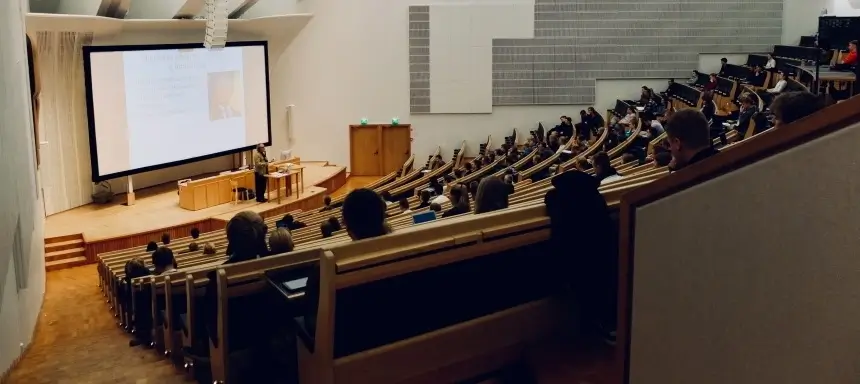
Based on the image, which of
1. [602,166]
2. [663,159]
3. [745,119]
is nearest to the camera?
[602,166]

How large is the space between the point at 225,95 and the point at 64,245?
429 centimetres

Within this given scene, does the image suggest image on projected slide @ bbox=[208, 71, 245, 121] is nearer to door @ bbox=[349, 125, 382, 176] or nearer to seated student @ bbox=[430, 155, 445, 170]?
door @ bbox=[349, 125, 382, 176]

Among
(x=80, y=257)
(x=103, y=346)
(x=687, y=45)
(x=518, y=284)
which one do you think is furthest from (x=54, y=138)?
(x=687, y=45)

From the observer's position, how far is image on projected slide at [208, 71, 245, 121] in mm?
13188

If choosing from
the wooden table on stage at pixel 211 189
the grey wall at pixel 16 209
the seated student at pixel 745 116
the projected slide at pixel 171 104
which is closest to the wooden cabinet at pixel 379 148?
the projected slide at pixel 171 104

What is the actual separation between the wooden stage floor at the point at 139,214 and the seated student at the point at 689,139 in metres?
8.91

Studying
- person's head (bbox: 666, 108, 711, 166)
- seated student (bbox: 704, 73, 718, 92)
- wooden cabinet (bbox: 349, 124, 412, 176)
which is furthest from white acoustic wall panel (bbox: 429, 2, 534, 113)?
person's head (bbox: 666, 108, 711, 166)

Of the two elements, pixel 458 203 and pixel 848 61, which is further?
pixel 848 61

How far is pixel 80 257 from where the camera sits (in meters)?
10.0

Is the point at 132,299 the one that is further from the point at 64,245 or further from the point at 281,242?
the point at 64,245

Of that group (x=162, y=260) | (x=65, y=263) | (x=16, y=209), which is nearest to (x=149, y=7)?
(x=65, y=263)

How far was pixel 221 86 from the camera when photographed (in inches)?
525

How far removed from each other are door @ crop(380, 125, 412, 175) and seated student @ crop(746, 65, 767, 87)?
630 centimetres

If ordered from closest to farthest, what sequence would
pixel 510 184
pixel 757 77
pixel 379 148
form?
1. pixel 510 184
2. pixel 757 77
3. pixel 379 148
